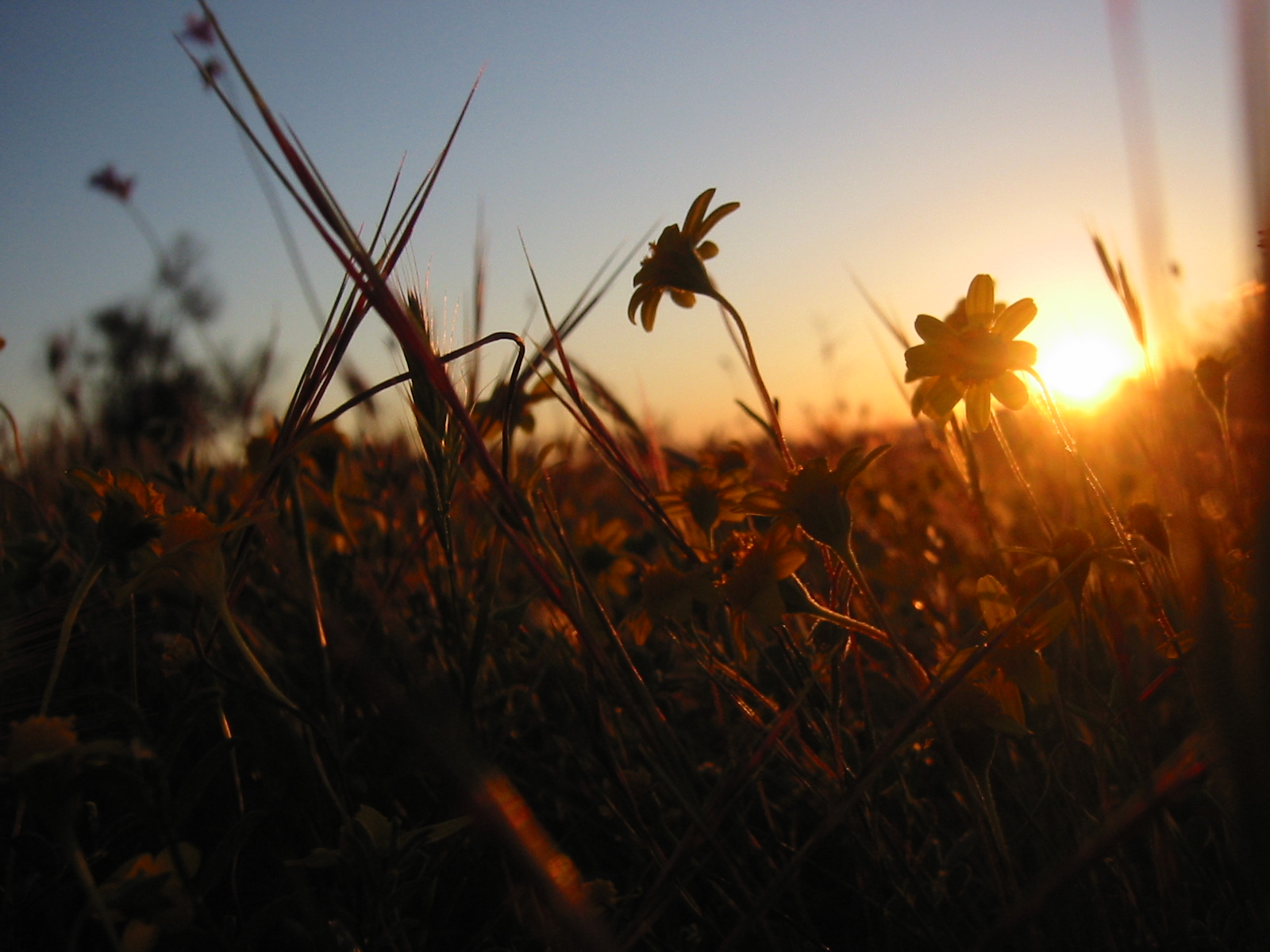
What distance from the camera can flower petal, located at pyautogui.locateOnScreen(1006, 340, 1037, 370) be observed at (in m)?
0.97

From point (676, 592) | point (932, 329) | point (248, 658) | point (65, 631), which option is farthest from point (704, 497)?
point (65, 631)

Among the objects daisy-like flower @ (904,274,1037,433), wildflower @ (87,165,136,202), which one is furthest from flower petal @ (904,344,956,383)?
wildflower @ (87,165,136,202)

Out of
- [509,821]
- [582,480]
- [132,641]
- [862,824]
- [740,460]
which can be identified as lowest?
[862,824]

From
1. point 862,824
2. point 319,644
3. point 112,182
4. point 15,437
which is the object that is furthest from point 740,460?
point 112,182

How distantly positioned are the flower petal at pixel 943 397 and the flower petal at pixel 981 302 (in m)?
0.08

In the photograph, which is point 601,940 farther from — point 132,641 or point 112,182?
point 112,182

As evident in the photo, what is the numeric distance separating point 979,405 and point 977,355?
9cm

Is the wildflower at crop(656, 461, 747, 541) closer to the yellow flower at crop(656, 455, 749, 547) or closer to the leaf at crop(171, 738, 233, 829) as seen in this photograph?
the yellow flower at crop(656, 455, 749, 547)

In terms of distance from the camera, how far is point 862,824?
3.17 feet

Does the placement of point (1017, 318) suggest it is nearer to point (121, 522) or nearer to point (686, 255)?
point (686, 255)

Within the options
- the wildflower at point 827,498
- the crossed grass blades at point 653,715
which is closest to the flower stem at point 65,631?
the crossed grass blades at point 653,715

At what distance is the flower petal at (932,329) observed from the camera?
0.99m

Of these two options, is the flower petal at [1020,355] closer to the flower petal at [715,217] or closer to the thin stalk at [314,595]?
the flower petal at [715,217]

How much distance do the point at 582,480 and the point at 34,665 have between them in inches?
140
